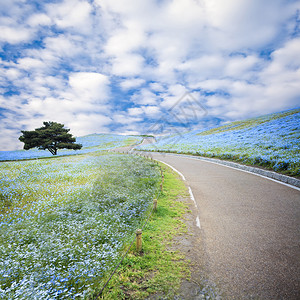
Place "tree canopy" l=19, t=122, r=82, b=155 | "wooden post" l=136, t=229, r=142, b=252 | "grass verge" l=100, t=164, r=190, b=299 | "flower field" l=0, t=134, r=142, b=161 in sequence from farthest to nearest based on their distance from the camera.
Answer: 1. "tree canopy" l=19, t=122, r=82, b=155
2. "flower field" l=0, t=134, r=142, b=161
3. "wooden post" l=136, t=229, r=142, b=252
4. "grass verge" l=100, t=164, r=190, b=299

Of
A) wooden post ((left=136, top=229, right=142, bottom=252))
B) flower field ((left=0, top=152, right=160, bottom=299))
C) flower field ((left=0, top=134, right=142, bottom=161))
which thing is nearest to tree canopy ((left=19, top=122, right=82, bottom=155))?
flower field ((left=0, top=134, right=142, bottom=161))

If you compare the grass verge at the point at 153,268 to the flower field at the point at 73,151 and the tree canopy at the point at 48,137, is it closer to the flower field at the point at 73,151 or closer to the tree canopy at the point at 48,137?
the flower field at the point at 73,151

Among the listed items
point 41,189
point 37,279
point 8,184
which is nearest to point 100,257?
point 37,279

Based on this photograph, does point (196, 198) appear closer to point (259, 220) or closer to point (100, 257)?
point (259, 220)

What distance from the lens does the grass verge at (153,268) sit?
4.17 m

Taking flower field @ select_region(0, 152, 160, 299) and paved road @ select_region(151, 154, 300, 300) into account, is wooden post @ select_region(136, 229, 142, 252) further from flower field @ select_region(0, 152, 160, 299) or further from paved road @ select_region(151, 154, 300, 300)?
paved road @ select_region(151, 154, 300, 300)

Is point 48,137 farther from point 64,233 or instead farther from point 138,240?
point 138,240

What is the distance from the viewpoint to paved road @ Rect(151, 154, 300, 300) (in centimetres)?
418

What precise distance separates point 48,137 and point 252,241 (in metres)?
46.9

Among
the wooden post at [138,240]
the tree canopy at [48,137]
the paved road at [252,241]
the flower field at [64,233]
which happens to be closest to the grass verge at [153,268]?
the wooden post at [138,240]

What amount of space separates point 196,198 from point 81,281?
7.64 meters

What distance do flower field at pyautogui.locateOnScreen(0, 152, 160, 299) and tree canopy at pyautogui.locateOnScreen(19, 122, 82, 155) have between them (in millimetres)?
32351

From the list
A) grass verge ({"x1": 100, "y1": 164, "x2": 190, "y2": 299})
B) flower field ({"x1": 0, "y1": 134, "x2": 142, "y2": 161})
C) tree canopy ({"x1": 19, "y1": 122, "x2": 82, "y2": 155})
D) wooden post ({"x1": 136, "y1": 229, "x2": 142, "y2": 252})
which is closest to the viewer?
grass verge ({"x1": 100, "y1": 164, "x2": 190, "y2": 299})

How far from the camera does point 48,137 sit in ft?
140
